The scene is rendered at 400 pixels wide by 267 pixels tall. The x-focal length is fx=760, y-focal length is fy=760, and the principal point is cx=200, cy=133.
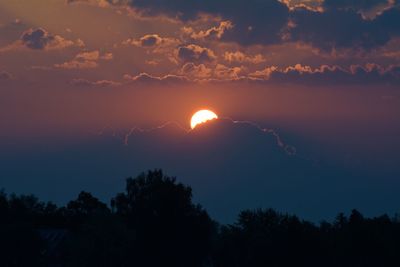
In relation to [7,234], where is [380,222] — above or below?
above

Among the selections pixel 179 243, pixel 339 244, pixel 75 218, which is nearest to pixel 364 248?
pixel 339 244

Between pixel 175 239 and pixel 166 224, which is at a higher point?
pixel 166 224

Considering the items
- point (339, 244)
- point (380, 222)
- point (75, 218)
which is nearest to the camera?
point (339, 244)

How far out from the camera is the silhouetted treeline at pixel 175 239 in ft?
246

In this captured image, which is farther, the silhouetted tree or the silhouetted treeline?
the silhouetted tree

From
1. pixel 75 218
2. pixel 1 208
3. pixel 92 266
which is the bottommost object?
pixel 92 266

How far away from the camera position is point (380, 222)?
3789 inches

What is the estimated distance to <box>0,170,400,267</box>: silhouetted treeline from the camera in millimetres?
75125

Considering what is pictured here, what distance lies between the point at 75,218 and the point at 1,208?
29.6 m

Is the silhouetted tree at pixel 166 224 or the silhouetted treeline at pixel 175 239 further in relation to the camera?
the silhouetted tree at pixel 166 224

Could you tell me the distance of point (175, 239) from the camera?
3413 inches

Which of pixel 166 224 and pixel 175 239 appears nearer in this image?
pixel 175 239

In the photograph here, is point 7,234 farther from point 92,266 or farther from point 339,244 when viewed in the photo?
point 339,244

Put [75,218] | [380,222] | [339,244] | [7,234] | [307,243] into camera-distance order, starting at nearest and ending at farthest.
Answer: [7,234] → [307,243] → [339,244] → [380,222] → [75,218]
